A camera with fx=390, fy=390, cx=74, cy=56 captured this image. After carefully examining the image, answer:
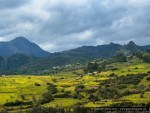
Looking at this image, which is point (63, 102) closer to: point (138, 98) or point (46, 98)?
point (46, 98)

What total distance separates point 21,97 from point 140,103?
2489 inches

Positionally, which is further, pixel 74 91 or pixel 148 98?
pixel 74 91

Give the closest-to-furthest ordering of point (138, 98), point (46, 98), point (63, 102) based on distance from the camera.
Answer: point (138, 98) < point (63, 102) < point (46, 98)

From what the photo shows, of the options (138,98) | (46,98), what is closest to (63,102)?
(46,98)

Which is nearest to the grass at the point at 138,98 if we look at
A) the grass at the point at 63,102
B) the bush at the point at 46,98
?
the grass at the point at 63,102

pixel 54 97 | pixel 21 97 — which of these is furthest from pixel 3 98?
pixel 54 97

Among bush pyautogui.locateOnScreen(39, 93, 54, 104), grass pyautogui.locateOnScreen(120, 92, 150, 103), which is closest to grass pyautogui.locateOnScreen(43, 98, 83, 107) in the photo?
bush pyautogui.locateOnScreen(39, 93, 54, 104)

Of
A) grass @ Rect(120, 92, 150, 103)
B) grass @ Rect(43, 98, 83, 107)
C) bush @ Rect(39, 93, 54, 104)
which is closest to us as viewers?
grass @ Rect(120, 92, 150, 103)

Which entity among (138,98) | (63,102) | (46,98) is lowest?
(63,102)

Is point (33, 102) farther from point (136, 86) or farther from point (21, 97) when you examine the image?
point (136, 86)

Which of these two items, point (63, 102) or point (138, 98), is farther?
point (63, 102)

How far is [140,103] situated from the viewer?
147 metres

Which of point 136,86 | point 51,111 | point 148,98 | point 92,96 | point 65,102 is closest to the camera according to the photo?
point 51,111

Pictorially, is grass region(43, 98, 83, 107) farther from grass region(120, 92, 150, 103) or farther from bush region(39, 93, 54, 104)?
grass region(120, 92, 150, 103)
